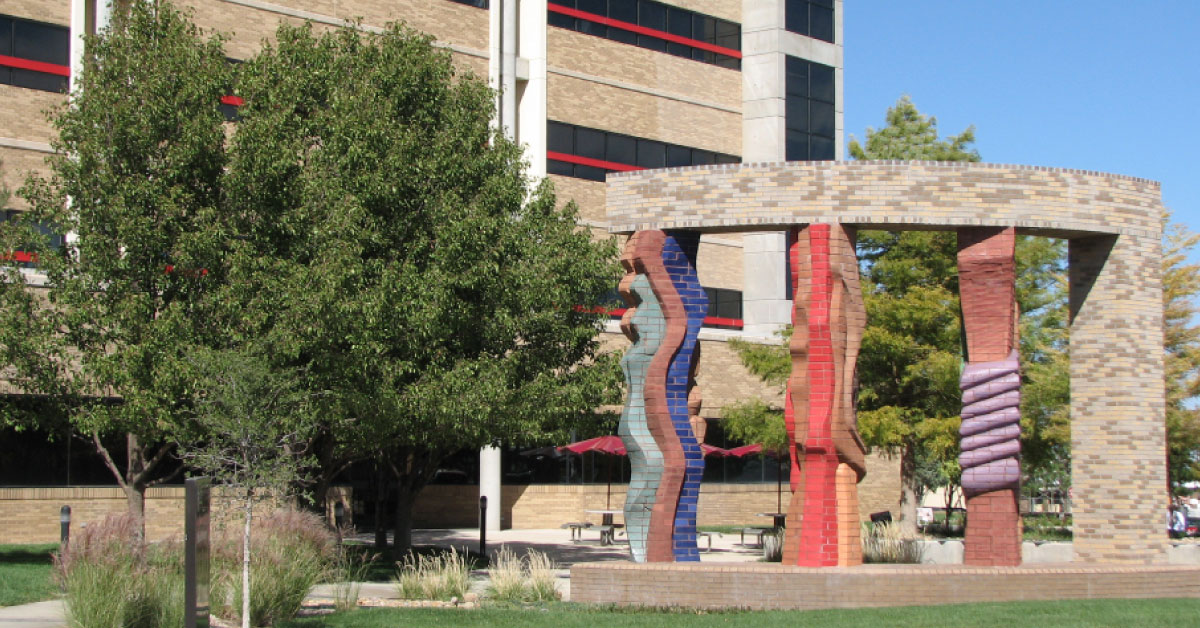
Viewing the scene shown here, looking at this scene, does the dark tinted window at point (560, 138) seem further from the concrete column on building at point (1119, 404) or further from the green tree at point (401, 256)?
the concrete column on building at point (1119, 404)

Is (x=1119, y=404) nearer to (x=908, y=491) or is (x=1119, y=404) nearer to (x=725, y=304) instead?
(x=908, y=491)

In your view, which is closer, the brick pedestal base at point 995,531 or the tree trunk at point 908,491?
the brick pedestal base at point 995,531

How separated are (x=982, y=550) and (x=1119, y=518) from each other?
2.38 m

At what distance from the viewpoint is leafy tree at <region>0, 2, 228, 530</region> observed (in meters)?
20.1

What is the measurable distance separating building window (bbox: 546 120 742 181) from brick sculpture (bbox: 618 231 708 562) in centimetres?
2252

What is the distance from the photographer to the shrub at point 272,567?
1452 centimetres

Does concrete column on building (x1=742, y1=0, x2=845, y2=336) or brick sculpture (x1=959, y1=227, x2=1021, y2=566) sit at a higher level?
concrete column on building (x1=742, y1=0, x2=845, y2=336)

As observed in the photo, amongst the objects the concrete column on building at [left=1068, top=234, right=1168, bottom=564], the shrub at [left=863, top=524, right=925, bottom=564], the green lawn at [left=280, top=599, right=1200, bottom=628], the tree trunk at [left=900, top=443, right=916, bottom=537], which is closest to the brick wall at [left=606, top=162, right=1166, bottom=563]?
the concrete column on building at [left=1068, top=234, right=1168, bottom=564]

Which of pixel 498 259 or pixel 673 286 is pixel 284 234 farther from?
pixel 673 286

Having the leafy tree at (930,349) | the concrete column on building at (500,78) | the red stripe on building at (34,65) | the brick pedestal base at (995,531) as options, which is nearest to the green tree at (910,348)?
the leafy tree at (930,349)

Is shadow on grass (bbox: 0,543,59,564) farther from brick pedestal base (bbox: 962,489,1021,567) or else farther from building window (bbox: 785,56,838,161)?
building window (bbox: 785,56,838,161)

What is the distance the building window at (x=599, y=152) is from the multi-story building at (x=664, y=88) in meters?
0.04

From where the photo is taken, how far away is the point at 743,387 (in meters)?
41.3

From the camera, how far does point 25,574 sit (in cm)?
2097
